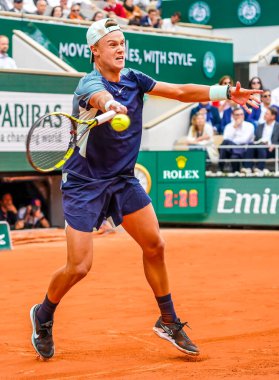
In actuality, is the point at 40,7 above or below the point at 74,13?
above

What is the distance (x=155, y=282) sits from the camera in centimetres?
645

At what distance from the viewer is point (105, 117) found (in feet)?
18.2

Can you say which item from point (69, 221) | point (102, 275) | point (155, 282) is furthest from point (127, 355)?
point (102, 275)

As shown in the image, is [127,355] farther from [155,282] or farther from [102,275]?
[102,275]

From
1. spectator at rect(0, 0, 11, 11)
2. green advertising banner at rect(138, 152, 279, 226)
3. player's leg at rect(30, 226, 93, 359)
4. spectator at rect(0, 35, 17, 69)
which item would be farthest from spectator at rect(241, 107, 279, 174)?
player's leg at rect(30, 226, 93, 359)

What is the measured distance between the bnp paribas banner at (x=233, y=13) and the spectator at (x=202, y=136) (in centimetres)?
724

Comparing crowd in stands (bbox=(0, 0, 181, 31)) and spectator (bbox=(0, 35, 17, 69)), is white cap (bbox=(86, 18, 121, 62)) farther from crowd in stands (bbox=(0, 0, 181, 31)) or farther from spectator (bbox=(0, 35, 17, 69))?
crowd in stands (bbox=(0, 0, 181, 31))

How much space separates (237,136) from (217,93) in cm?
1126

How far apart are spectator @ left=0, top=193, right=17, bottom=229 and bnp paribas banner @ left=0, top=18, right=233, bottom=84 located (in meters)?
3.54

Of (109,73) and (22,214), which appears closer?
(109,73)

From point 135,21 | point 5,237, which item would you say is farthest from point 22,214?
point 135,21

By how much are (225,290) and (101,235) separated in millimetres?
6807

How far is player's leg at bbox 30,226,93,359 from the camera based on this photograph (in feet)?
20.1

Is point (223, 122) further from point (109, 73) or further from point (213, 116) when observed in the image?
point (109, 73)
